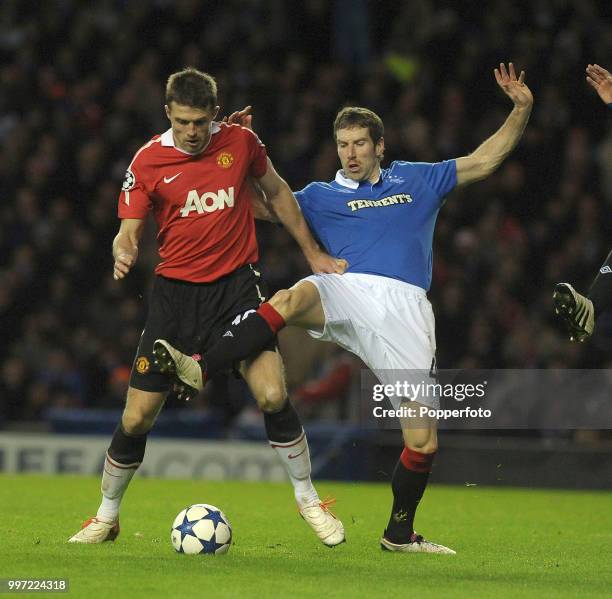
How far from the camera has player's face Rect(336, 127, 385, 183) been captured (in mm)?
7148

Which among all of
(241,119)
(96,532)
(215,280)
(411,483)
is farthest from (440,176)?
(96,532)

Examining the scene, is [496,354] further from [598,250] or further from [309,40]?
[309,40]

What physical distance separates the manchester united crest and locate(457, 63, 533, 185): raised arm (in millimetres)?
1242

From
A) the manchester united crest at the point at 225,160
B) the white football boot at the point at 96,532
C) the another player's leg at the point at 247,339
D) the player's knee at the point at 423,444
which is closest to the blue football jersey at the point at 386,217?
the another player's leg at the point at 247,339

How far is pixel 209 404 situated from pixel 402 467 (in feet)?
22.9

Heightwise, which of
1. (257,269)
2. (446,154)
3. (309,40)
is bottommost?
(257,269)

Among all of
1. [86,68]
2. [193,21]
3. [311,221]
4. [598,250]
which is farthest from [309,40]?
[311,221]

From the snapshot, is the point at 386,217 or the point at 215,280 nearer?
the point at 215,280

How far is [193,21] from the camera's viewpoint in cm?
1655

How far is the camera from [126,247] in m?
6.57

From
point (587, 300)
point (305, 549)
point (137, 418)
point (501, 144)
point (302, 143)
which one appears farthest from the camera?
point (302, 143)

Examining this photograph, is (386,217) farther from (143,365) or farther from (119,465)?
(119,465)

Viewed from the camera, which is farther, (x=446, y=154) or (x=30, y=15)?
(x=30, y=15)

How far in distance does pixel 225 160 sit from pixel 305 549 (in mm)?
2002
